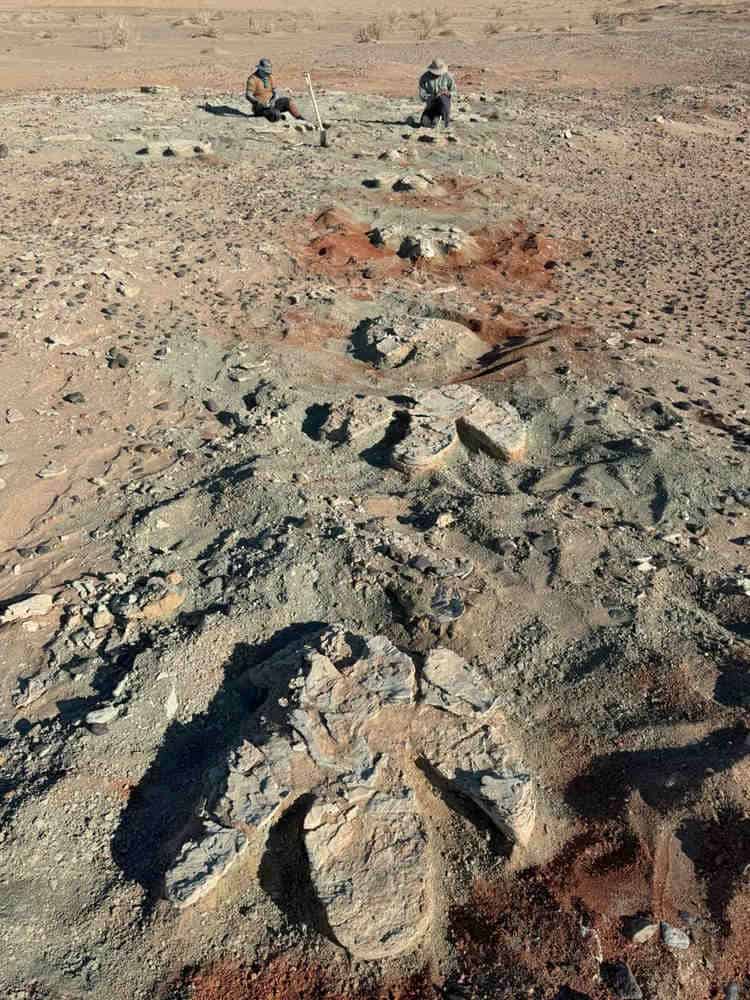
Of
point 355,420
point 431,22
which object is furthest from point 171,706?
point 431,22

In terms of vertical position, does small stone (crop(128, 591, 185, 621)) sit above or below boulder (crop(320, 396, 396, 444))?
below

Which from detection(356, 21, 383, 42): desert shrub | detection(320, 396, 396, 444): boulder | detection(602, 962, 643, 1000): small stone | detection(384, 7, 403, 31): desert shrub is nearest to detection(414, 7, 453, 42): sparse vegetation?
detection(384, 7, 403, 31): desert shrub

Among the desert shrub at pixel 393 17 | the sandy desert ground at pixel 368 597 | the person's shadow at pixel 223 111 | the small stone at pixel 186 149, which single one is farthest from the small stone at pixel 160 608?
the desert shrub at pixel 393 17

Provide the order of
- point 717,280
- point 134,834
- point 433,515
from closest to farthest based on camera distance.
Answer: point 134,834
point 433,515
point 717,280

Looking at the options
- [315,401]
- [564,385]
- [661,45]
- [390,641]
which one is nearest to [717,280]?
[564,385]

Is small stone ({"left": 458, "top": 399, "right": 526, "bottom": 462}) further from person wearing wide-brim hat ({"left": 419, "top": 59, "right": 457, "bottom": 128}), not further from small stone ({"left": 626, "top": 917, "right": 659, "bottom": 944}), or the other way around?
person wearing wide-brim hat ({"left": 419, "top": 59, "right": 457, "bottom": 128})

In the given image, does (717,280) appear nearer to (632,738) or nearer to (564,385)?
(564,385)
